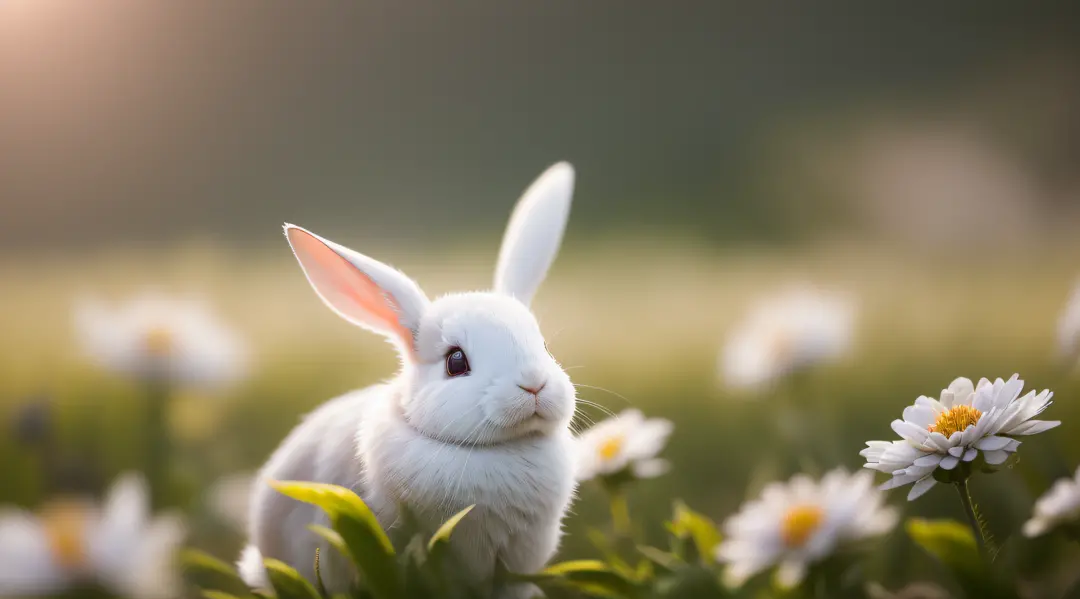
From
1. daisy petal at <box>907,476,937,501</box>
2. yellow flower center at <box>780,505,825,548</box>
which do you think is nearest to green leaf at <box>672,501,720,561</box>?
yellow flower center at <box>780,505,825,548</box>

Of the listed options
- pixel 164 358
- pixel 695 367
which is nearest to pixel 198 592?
pixel 164 358

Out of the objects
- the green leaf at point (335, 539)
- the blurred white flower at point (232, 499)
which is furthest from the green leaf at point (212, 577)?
the green leaf at point (335, 539)

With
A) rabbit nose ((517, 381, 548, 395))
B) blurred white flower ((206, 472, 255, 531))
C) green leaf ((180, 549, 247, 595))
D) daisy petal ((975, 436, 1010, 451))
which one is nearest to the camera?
daisy petal ((975, 436, 1010, 451))

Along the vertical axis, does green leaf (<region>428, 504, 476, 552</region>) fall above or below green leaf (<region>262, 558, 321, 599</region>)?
above

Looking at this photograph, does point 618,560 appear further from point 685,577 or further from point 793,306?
point 793,306

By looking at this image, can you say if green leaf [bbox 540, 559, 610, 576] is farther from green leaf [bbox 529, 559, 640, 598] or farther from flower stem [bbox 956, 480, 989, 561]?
flower stem [bbox 956, 480, 989, 561]
